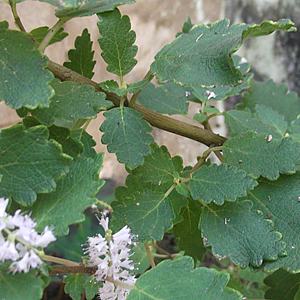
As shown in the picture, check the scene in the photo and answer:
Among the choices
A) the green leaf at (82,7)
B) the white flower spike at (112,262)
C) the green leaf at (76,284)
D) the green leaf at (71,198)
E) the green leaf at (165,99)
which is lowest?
the green leaf at (76,284)

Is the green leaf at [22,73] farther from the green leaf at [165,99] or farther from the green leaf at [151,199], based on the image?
the green leaf at [165,99]

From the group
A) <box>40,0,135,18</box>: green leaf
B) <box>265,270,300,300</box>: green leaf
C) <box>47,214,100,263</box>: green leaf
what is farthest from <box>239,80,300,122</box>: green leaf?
<box>47,214,100,263</box>: green leaf

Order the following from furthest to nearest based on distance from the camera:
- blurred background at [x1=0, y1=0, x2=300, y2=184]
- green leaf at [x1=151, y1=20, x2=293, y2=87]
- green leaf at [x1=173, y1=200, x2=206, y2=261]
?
blurred background at [x1=0, y1=0, x2=300, y2=184] → green leaf at [x1=173, y1=200, x2=206, y2=261] → green leaf at [x1=151, y1=20, x2=293, y2=87]

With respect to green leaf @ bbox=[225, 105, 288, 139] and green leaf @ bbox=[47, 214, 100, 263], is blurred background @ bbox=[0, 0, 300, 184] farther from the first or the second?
green leaf @ bbox=[225, 105, 288, 139]

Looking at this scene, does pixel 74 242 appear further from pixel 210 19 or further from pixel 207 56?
pixel 207 56

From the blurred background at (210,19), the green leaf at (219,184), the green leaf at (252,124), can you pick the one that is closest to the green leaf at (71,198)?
the green leaf at (219,184)

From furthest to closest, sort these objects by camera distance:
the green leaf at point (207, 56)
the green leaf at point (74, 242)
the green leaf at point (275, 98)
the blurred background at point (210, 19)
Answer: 1. the blurred background at point (210, 19)
2. the green leaf at point (74, 242)
3. the green leaf at point (275, 98)
4. the green leaf at point (207, 56)

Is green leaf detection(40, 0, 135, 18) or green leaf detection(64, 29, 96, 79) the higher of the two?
green leaf detection(40, 0, 135, 18)
